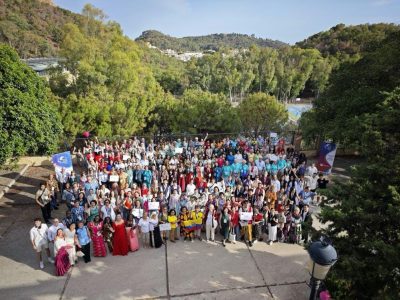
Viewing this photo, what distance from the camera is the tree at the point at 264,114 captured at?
976 inches

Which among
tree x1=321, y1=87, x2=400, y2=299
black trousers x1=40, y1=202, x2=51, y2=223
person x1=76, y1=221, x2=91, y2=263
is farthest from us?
black trousers x1=40, y1=202, x2=51, y2=223

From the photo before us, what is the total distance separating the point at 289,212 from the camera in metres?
10.3

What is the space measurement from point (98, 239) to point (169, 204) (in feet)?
9.07

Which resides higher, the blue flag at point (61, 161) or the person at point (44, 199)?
the blue flag at point (61, 161)

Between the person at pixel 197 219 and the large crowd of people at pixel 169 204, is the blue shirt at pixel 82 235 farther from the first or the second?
the person at pixel 197 219

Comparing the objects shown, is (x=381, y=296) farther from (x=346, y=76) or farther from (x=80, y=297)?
(x=346, y=76)

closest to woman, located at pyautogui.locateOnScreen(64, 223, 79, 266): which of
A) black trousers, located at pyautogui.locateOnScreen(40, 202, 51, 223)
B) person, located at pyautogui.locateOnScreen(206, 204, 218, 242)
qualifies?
black trousers, located at pyautogui.locateOnScreen(40, 202, 51, 223)

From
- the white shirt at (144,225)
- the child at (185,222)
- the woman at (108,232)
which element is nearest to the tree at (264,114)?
the child at (185,222)

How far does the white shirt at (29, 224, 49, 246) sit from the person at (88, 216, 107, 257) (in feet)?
4.08

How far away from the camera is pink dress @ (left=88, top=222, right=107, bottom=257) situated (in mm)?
9094

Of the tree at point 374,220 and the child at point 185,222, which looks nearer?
the tree at point 374,220

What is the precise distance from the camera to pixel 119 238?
9320 millimetres

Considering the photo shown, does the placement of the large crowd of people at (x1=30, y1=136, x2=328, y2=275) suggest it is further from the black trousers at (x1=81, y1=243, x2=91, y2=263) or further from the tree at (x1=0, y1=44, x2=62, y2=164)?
the tree at (x1=0, y1=44, x2=62, y2=164)

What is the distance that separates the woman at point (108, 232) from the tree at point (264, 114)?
57.1ft
